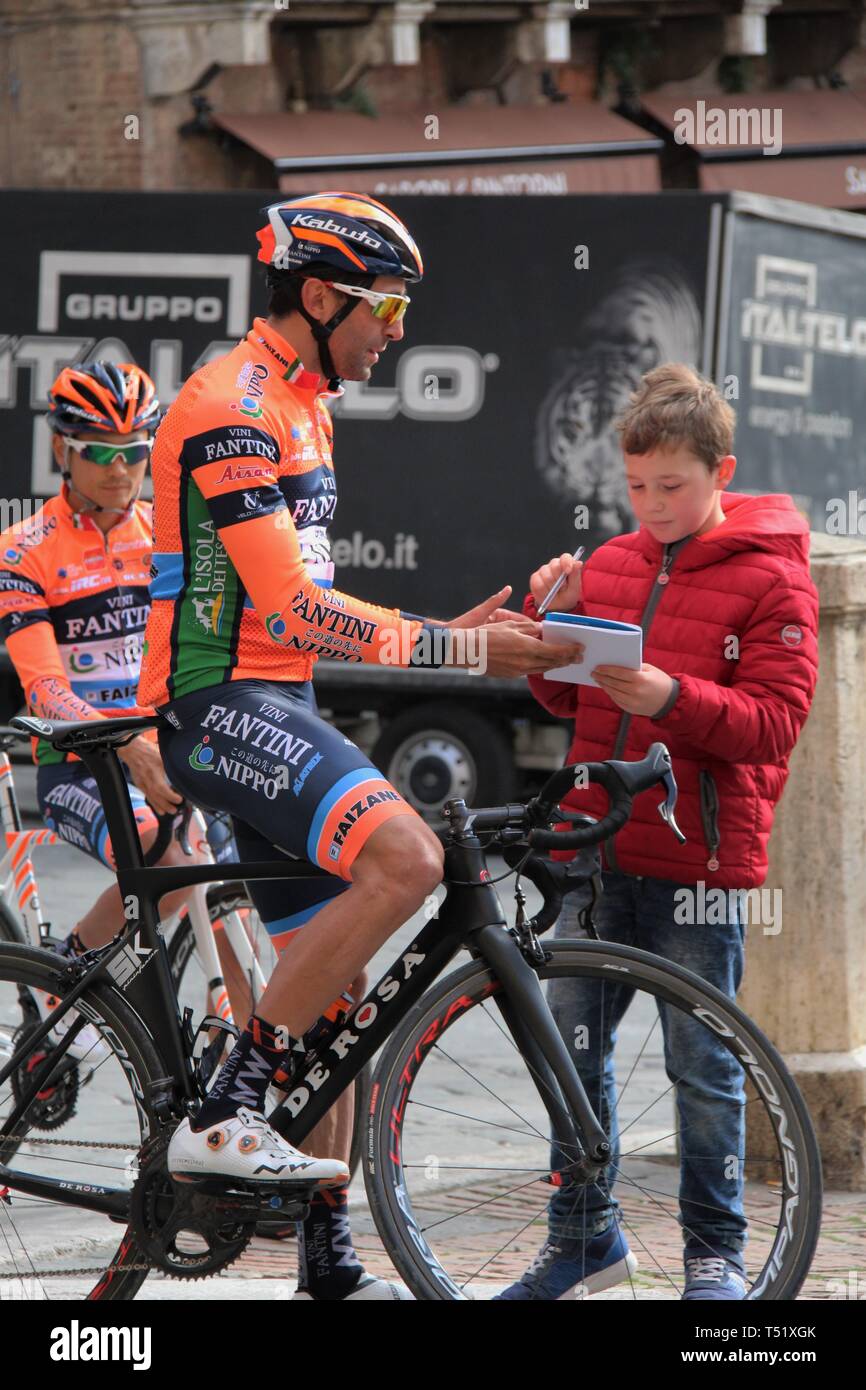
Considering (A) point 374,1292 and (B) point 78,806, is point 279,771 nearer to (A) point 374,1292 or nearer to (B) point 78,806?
(A) point 374,1292

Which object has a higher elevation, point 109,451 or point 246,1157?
point 109,451

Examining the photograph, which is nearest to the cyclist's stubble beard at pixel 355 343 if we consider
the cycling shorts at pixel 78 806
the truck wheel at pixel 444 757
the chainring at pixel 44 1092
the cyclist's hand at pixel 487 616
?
the cyclist's hand at pixel 487 616

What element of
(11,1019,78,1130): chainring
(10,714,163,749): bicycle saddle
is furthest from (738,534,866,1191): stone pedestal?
(10,714,163,749): bicycle saddle

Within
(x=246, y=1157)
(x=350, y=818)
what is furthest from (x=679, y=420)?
(x=246, y=1157)

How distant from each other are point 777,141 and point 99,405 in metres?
17.7

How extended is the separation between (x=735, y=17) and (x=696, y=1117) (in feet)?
69.0

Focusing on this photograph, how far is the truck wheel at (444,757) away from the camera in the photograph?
36.5 ft

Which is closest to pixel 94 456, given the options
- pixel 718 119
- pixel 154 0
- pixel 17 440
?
pixel 17 440

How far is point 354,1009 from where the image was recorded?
3729mm

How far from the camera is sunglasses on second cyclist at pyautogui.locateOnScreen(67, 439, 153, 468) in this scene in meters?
5.37

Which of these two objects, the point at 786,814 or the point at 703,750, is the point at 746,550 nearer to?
the point at 703,750

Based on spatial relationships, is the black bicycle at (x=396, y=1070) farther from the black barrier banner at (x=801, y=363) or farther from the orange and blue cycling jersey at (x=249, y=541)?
the black barrier banner at (x=801, y=363)
